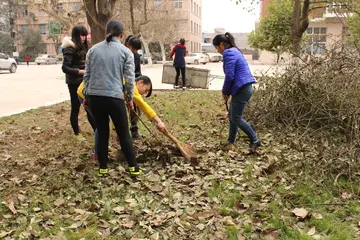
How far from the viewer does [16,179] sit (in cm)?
413

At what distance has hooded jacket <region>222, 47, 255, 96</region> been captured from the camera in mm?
4723

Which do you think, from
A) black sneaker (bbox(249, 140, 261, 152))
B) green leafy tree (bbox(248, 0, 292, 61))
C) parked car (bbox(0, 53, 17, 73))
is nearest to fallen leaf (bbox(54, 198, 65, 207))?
black sneaker (bbox(249, 140, 261, 152))

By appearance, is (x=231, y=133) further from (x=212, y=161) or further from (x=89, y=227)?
(x=89, y=227)

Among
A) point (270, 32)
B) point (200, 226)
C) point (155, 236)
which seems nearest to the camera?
point (155, 236)

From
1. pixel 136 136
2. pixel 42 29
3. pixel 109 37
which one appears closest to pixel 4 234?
pixel 109 37

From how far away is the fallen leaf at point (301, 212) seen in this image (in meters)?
3.26

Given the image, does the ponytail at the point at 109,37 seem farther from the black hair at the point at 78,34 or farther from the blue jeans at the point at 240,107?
the blue jeans at the point at 240,107

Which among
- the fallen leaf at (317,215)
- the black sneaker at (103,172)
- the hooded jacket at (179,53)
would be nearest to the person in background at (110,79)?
the black sneaker at (103,172)

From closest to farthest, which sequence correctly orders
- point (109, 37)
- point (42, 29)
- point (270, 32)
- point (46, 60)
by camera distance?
1. point (109, 37)
2. point (270, 32)
3. point (46, 60)
4. point (42, 29)

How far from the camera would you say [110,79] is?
368cm

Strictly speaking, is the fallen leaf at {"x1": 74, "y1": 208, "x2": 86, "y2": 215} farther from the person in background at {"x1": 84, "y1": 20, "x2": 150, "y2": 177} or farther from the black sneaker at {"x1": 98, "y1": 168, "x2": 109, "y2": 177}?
the person in background at {"x1": 84, "y1": 20, "x2": 150, "y2": 177}

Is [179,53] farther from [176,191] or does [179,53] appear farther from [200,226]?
[200,226]

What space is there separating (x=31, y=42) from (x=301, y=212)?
61118 millimetres

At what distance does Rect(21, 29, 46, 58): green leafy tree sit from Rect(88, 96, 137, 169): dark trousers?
59492 millimetres
